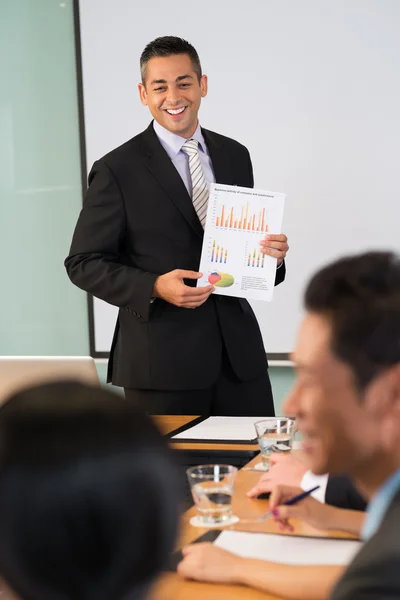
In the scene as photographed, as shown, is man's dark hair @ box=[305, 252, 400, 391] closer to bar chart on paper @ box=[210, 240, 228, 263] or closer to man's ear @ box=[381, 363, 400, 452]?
man's ear @ box=[381, 363, 400, 452]

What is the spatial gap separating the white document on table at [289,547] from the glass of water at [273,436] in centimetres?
50

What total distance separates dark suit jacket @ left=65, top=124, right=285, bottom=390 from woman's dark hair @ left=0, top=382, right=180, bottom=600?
91.9 inches

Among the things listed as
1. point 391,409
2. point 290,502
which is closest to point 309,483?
point 290,502

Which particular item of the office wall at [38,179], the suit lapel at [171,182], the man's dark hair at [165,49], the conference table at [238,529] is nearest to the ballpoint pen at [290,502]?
the conference table at [238,529]

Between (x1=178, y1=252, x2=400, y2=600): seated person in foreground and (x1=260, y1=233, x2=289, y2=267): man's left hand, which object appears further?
(x1=260, y1=233, x2=289, y2=267): man's left hand

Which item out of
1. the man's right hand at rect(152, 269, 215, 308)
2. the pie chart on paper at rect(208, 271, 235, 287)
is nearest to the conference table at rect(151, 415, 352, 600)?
the man's right hand at rect(152, 269, 215, 308)

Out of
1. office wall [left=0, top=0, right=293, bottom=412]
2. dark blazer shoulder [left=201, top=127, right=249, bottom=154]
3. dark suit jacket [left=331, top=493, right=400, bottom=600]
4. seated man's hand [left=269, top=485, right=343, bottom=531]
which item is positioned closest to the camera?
dark suit jacket [left=331, top=493, right=400, bottom=600]

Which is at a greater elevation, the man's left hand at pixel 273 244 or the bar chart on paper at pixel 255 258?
the man's left hand at pixel 273 244

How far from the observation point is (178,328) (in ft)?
9.38

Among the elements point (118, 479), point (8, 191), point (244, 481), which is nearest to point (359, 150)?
point (8, 191)

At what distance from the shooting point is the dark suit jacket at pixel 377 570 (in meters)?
0.79

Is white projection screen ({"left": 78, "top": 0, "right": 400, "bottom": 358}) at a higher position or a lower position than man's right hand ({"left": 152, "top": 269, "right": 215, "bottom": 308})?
higher

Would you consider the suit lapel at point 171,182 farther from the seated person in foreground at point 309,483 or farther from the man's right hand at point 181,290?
the seated person in foreground at point 309,483

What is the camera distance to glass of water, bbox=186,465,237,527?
5.40ft
